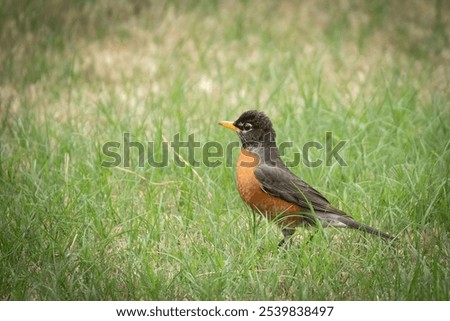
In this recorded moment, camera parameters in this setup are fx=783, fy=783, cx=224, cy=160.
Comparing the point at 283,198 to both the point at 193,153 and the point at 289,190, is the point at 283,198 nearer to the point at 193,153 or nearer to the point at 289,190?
the point at 289,190

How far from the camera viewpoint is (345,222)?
5707 millimetres

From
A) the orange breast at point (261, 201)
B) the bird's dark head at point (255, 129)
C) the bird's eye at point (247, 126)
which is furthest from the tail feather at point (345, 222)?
the bird's eye at point (247, 126)

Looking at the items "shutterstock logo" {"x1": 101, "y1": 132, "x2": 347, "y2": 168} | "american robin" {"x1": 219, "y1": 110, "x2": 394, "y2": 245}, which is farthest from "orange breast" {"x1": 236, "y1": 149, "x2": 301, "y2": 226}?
"shutterstock logo" {"x1": 101, "y1": 132, "x2": 347, "y2": 168}

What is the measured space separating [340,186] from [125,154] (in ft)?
6.52

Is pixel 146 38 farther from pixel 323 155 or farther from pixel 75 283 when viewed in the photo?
pixel 75 283

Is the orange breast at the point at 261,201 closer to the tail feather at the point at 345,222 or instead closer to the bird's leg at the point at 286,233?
the bird's leg at the point at 286,233

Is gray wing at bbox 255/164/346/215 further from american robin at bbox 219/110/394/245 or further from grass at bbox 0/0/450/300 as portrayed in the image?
grass at bbox 0/0/450/300

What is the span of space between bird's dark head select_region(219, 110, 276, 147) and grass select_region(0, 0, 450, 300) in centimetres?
55

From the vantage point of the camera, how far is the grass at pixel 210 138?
5.27m

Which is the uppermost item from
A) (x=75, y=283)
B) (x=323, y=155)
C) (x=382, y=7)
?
(x=382, y=7)

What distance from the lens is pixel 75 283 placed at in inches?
205

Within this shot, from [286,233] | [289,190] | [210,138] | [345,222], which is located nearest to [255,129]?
[289,190]

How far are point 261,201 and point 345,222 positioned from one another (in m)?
0.64
